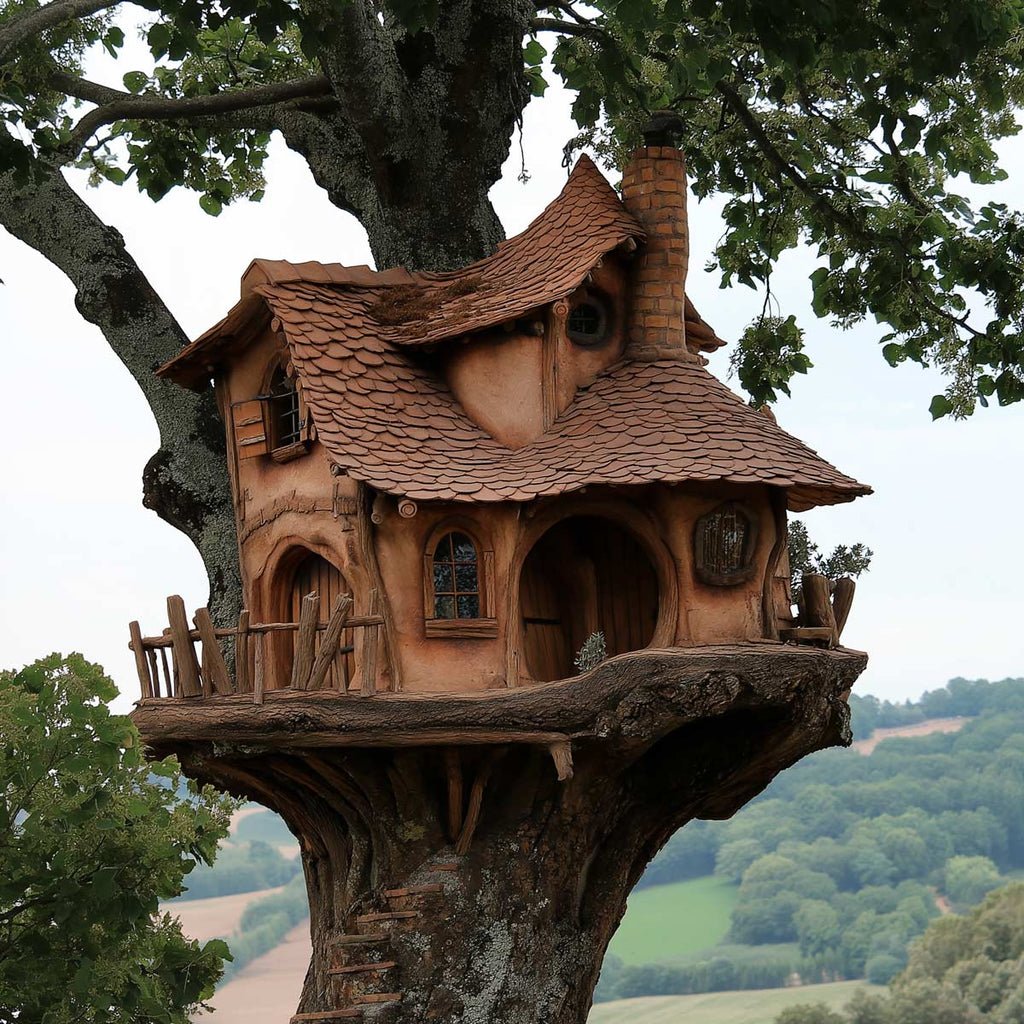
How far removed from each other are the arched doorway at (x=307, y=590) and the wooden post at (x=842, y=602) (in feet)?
12.4

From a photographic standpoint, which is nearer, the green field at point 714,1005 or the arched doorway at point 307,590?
the arched doorway at point 307,590

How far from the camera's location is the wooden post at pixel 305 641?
12.1m

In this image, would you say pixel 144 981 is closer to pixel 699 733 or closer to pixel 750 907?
pixel 699 733

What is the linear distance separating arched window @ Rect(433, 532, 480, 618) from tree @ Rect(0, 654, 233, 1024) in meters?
2.64

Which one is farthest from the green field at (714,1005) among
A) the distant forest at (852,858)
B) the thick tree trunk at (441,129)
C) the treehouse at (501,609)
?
the treehouse at (501,609)

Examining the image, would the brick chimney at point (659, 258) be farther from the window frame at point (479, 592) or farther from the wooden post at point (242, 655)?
the wooden post at point (242, 655)

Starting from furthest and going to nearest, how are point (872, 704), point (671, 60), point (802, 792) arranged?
point (872, 704)
point (802, 792)
point (671, 60)

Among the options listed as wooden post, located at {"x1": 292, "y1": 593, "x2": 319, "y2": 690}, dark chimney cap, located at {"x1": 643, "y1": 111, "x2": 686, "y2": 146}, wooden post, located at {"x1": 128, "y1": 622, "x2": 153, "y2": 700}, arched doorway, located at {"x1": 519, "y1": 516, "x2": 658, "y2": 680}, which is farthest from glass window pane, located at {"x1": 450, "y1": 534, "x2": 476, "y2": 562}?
dark chimney cap, located at {"x1": 643, "y1": 111, "x2": 686, "y2": 146}

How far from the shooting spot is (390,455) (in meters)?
12.6

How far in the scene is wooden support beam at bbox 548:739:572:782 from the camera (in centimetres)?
1194

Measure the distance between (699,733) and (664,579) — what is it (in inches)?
53.9

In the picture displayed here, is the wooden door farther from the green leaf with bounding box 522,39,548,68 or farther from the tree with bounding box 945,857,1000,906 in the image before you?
the tree with bounding box 945,857,1000,906

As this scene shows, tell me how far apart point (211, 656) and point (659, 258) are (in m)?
4.52

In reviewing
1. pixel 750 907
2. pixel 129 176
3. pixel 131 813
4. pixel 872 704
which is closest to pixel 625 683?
pixel 131 813
